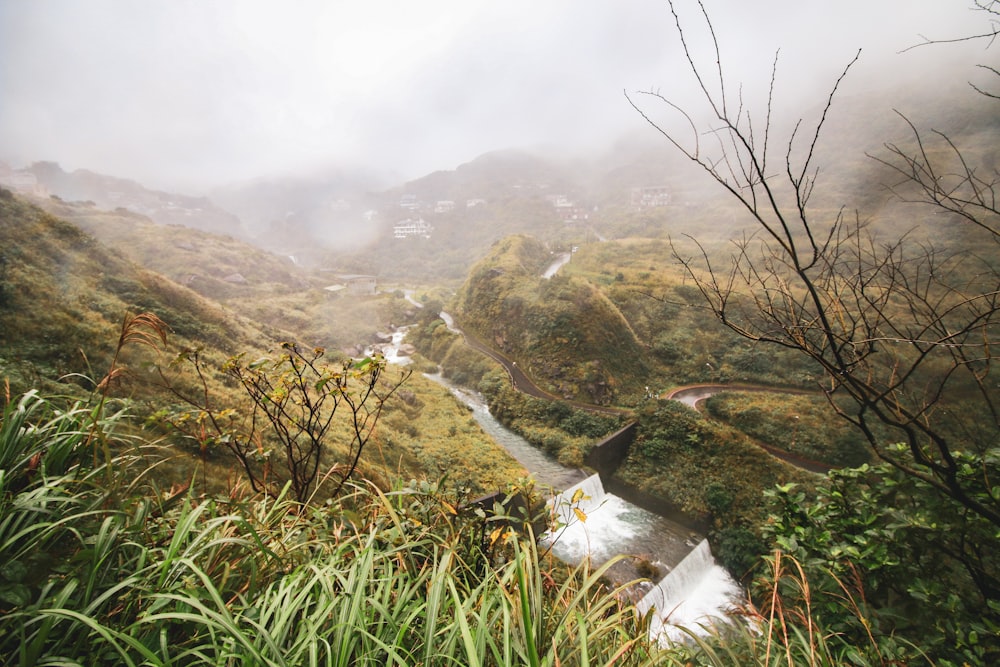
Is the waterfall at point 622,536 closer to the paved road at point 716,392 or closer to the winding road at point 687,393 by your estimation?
the winding road at point 687,393

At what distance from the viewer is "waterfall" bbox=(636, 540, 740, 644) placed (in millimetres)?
10188

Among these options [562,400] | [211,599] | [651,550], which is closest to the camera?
[211,599]

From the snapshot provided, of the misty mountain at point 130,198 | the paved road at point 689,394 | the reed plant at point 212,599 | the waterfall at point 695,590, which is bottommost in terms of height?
the waterfall at point 695,590

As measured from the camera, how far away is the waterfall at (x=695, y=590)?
1019cm

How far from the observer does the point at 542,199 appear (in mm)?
95062

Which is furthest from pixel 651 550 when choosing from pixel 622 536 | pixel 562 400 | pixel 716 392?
pixel 716 392

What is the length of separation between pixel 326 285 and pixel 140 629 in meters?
53.4

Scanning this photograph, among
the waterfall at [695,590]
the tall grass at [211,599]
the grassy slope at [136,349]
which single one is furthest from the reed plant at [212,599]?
the waterfall at [695,590]

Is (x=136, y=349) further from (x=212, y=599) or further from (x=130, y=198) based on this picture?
(x=130, y=198)

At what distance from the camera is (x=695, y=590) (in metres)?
11.2

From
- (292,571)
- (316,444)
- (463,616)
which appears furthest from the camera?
(316,444)

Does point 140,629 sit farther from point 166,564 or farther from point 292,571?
point 292,571

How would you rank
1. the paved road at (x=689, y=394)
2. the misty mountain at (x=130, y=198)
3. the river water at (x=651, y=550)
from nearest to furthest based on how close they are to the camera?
the river water at (x=651, y=550), the paved road at (x=689, y=394), the misty mountain at (x=130, y=198)

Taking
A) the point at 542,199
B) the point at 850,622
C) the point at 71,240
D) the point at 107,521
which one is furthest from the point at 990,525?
the point at 542,199
